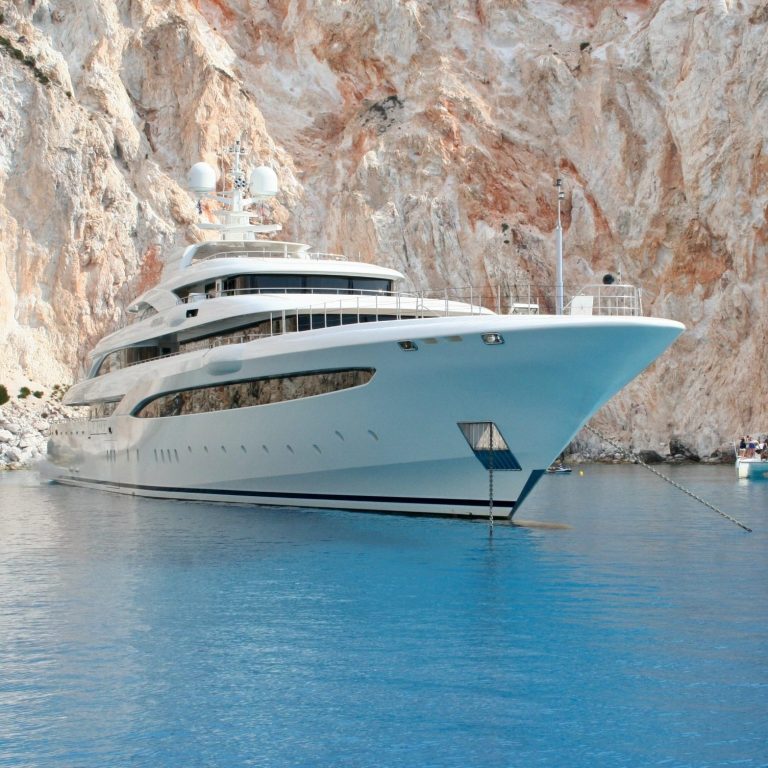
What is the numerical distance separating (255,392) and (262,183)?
12020 millimetres

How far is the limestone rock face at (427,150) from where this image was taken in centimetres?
5759

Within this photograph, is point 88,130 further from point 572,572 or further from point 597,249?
point 572,572

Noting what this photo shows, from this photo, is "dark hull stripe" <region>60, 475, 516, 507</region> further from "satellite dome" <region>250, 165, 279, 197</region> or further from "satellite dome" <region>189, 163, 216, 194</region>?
"satellite dome" <region>250, 165, 279, 197</region>

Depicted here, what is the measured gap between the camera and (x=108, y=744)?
25.0 ft

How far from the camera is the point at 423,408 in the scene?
19516 millimetres

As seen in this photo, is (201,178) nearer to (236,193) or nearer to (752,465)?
(236,193)

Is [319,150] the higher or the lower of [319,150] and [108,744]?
the higher

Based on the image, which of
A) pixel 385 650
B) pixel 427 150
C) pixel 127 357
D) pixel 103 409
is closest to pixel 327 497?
pixel 127 357

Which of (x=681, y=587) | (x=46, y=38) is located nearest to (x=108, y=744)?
(x=681, y=587)

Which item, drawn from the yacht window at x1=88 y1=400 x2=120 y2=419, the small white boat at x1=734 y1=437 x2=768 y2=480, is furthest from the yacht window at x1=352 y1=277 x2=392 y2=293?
the small white boat at x1=734 y1=437 x2=768 y2=480

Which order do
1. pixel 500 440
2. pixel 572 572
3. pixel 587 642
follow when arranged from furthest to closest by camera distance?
pixel 500 440 → pixel 572 572 → pixel 587 642

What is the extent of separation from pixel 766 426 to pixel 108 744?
50217mm

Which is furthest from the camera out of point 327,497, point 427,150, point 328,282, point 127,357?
point 427,150

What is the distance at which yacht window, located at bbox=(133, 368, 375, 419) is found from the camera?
20.5 meters
